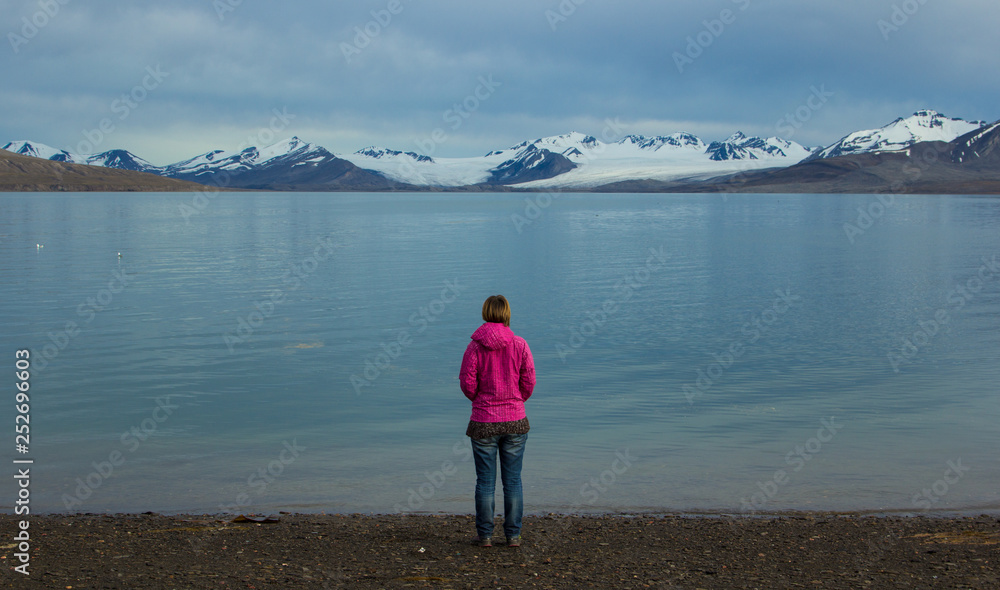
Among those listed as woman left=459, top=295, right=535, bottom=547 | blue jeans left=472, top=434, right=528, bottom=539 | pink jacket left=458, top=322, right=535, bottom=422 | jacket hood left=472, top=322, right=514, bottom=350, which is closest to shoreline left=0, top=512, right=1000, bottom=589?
blue jeans left=472, top=434, right=528, bottom=539

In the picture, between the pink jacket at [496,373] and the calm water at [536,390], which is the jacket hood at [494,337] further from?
the calm water at [536,390]

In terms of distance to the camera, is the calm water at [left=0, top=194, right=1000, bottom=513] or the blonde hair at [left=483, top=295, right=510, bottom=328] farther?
the calm water at [left=0, top=194, right=1000, bottom=513]

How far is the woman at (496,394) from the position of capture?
6.34 meters

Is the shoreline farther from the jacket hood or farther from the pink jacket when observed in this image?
the jacket hood

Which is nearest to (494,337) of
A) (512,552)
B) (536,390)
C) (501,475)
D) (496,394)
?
(496,394)

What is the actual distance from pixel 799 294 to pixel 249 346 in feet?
54.1

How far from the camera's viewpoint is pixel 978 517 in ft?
26.0

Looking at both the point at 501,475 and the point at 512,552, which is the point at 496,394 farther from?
the point at 512,552

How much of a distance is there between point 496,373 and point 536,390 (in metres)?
6.99

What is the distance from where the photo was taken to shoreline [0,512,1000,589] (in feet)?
19.6

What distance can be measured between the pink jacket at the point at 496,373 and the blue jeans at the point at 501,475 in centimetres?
22

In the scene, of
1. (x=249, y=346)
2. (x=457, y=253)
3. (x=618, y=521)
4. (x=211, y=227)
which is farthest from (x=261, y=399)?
(x=211, y=227)

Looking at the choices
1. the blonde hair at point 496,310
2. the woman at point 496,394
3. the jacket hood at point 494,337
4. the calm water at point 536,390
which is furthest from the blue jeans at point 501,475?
the calm water at point 536,390

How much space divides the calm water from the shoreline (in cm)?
83
